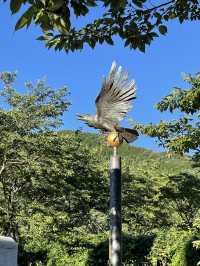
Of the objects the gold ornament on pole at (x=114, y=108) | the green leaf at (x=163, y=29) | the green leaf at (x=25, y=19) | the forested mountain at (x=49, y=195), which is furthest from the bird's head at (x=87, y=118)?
the forested mountain at (x=49, y=195)

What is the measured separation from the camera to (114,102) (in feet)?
23.6

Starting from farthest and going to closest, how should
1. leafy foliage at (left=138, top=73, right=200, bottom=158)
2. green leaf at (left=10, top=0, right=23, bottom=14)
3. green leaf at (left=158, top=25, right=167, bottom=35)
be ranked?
leafy foliage at (left=138, top=73, right=200, bottom=158)
green leaf at (left=158, top=25, right=167, bottom=35)
green leaf at (left=10, top=0, right=23, bottom=14)

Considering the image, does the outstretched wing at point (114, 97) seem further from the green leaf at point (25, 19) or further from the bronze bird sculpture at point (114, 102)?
the green leaf at point (25, 19)

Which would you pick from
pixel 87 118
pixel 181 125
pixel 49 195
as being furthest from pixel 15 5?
pixel 49 195

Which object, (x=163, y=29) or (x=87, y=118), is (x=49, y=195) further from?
(x=163, y=29)

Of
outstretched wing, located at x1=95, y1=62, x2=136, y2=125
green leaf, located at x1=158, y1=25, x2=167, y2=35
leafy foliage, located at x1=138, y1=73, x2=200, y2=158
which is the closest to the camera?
green leaf, located at x1=158, y1=25, x2=167, y2=35

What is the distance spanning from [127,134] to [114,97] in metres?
0.55

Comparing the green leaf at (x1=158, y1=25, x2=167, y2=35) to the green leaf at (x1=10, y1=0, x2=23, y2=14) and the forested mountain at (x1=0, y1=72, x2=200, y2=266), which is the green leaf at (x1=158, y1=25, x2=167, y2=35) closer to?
the green leaf at (x1=10, y1=0, x2=23, y2=14)

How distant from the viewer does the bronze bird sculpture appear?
712cm

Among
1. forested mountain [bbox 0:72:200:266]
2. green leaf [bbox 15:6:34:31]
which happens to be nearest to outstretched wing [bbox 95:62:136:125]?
green leaf [bbox 15:6:34:31]

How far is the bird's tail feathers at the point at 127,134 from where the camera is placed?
23.7ft

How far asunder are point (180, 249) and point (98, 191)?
1234 cm

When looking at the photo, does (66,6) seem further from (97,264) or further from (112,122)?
(97,264)

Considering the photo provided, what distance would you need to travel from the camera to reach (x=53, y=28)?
134 inches
